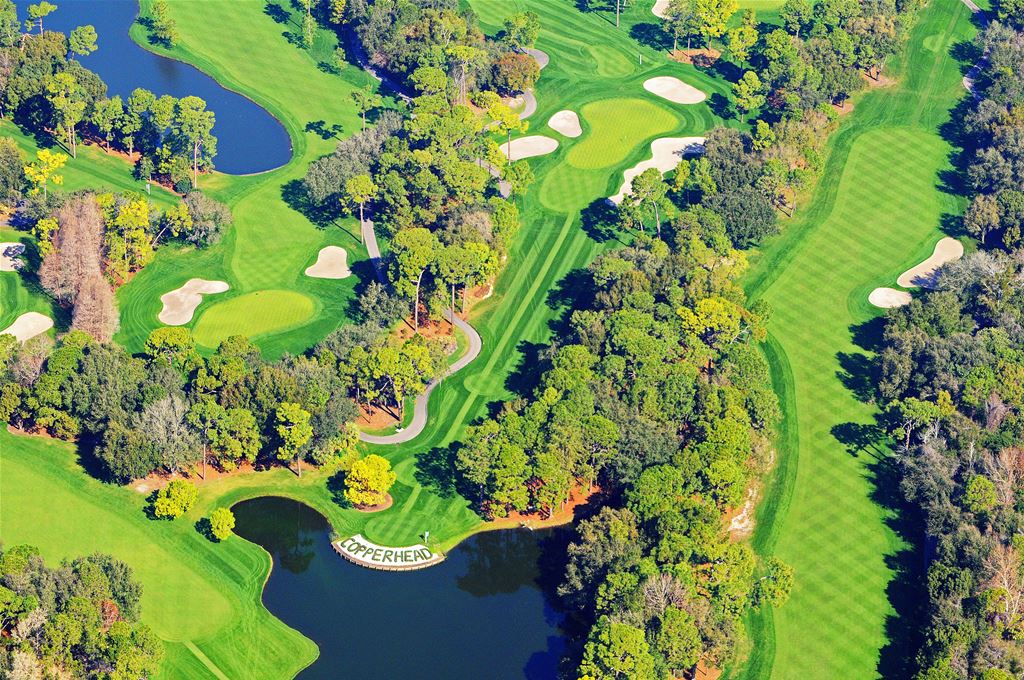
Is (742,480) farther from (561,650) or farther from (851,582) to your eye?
(561,650)

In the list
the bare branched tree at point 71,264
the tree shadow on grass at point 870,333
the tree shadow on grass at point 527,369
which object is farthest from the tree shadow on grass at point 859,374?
the bare branched tree at point 71,264

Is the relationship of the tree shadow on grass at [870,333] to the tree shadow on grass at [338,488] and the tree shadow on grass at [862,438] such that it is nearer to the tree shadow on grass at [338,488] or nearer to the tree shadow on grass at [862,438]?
the tree shadow on grass at [862,438]

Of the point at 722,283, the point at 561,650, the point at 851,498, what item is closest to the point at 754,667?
the point at 561,650

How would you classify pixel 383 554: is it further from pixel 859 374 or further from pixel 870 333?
pixel 870 333

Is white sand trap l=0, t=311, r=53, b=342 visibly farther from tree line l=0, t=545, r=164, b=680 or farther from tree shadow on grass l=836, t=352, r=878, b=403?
tree shadow on grass l=836, t=352, r=878, b=403

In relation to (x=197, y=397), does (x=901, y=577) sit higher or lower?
higher

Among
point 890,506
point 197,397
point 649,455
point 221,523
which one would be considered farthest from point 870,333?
point 221,523
